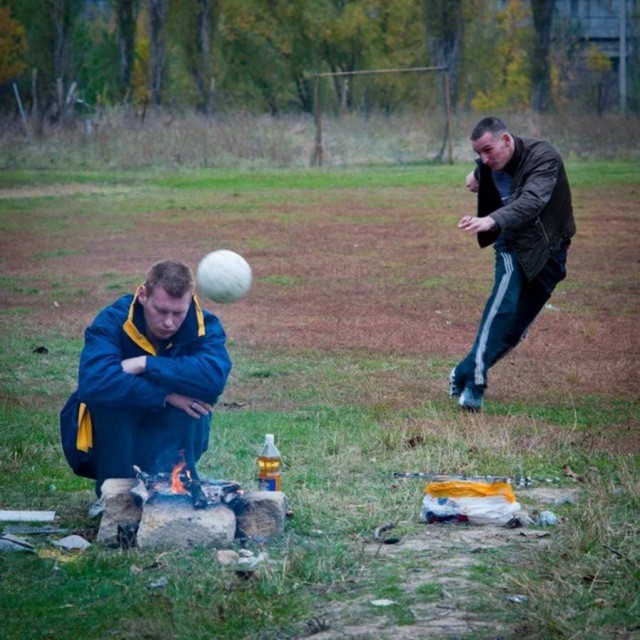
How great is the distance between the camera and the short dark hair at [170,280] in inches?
225

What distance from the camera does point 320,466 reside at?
7.06 m

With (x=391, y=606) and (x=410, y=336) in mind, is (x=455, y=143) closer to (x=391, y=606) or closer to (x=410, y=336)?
(x=410, y=336)

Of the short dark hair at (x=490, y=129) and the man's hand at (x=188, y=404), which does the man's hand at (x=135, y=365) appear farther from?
the short dark hair at (x=490, y=129)

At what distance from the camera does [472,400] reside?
28.6 feet

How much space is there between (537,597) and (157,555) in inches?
65.6

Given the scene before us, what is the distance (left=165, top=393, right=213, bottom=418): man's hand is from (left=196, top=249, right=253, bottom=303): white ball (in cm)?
159

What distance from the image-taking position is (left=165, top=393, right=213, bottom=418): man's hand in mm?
5840

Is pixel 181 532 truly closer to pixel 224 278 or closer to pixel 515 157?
pixel 224 278

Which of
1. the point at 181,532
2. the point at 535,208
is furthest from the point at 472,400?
the point at 181,532

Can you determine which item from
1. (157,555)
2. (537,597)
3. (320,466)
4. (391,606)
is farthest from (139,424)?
(537,597)

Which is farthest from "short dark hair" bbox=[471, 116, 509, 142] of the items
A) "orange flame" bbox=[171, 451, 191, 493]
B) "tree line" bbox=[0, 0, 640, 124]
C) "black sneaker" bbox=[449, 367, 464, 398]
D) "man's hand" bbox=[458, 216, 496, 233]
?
"tree line" bbox=[0, 0, 640, 124]

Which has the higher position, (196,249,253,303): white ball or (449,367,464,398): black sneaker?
(196,249,253,303): white ball

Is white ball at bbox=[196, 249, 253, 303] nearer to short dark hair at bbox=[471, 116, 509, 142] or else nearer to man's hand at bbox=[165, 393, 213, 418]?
man's hand at bbox=[165, 393, 213, 418]

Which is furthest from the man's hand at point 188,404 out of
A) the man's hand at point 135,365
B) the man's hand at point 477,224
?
the man's hand at point 477,224
